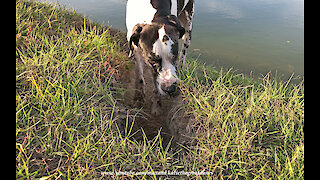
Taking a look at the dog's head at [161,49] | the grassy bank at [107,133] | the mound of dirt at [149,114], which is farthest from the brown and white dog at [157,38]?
the grassy bank at [107,133]

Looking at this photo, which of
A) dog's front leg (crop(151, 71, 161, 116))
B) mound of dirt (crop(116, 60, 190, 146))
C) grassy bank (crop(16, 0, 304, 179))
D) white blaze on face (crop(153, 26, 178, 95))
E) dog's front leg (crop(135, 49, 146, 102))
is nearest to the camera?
grassy bank (crop(16, 0, 304, 179))

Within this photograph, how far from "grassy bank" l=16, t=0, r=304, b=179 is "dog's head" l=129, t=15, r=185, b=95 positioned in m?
0.39

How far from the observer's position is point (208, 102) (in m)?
2.62

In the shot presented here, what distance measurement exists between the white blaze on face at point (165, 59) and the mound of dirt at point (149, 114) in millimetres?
351

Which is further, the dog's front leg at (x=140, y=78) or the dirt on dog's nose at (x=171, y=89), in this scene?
the dog's front leg at (x=140, y=78)

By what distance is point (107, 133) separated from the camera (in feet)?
6.86

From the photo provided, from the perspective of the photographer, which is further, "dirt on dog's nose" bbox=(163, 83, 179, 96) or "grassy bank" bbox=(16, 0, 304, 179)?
"dirt on dog's nose" bbox=(163, 83, 179, 96)

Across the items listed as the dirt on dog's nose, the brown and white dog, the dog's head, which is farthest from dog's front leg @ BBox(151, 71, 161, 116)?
the dirt on dog's nose

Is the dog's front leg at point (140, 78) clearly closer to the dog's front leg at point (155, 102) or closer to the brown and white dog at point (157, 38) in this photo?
the brown and white dog at point (157, 38)

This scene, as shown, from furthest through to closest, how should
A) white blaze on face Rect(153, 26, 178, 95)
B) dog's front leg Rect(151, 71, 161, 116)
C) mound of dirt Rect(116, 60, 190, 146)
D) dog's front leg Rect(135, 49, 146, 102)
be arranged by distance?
dog's front leg Rect(135, 49, 146, 102), dog's front leg Rect(151, 71, 161, 116), white blaze on face Rect(153, 26, 178, 95), mound of dirt Rect(116, 60, 190, 146)

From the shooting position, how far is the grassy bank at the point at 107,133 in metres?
1.78

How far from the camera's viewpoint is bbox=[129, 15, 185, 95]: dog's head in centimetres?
276

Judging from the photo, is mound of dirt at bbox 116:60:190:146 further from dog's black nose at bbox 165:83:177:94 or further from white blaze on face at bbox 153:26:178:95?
white blaze on face at bbox 153:26:178:95

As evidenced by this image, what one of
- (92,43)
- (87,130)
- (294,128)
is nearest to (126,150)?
(87,130)
